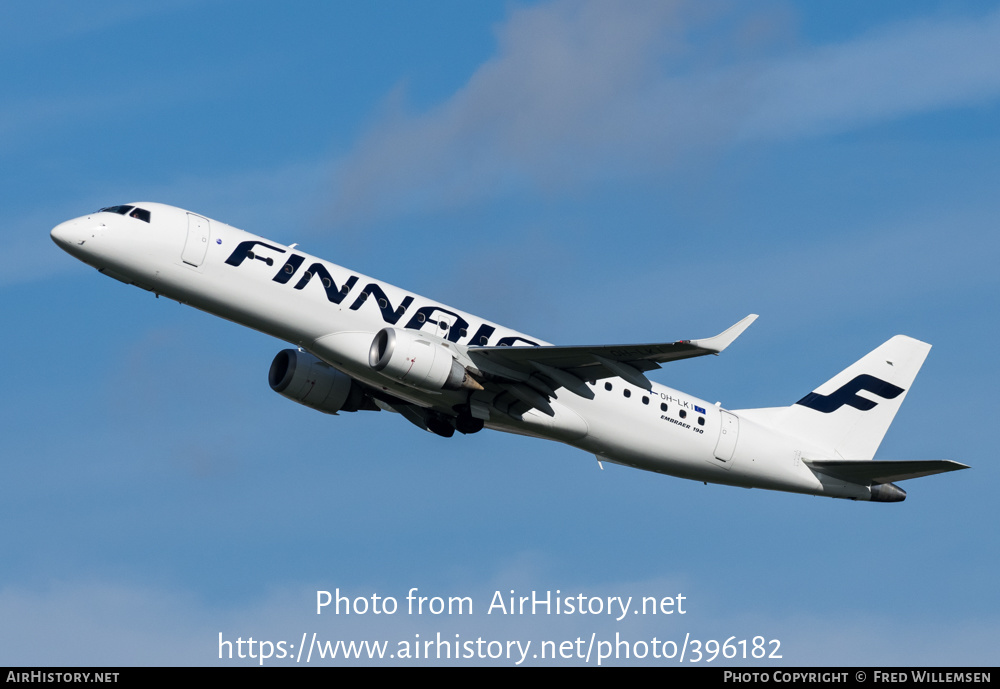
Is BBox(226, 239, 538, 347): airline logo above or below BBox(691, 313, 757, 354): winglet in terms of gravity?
above

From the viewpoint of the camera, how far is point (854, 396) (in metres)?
47.2

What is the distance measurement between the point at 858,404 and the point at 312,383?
19.4 metres

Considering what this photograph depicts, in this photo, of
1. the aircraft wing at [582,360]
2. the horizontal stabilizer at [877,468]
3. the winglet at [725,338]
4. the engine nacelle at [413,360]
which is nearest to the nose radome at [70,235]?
the engine nacelle at [413,360]

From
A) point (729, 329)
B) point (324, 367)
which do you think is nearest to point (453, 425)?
point (324, 367)

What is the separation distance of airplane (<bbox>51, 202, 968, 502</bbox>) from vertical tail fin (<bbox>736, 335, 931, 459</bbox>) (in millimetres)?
80

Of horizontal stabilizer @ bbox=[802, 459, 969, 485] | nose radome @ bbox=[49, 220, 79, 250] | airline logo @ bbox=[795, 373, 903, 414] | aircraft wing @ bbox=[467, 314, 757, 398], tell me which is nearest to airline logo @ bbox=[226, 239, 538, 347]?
aircraft wing @ bbox=[467, 314, 757, 398]

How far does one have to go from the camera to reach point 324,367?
43.4 m

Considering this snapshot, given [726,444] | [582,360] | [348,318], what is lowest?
[582,360]

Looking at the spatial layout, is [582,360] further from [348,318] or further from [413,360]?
[348,318]

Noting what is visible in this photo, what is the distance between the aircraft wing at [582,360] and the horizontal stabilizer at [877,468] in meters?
9.51

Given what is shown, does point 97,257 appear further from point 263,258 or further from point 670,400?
point 670,400

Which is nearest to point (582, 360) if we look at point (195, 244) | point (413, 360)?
point (413, 360)

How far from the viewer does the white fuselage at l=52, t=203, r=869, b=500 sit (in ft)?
123

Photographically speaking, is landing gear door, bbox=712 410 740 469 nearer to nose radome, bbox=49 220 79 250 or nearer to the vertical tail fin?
the vertical tail fin
